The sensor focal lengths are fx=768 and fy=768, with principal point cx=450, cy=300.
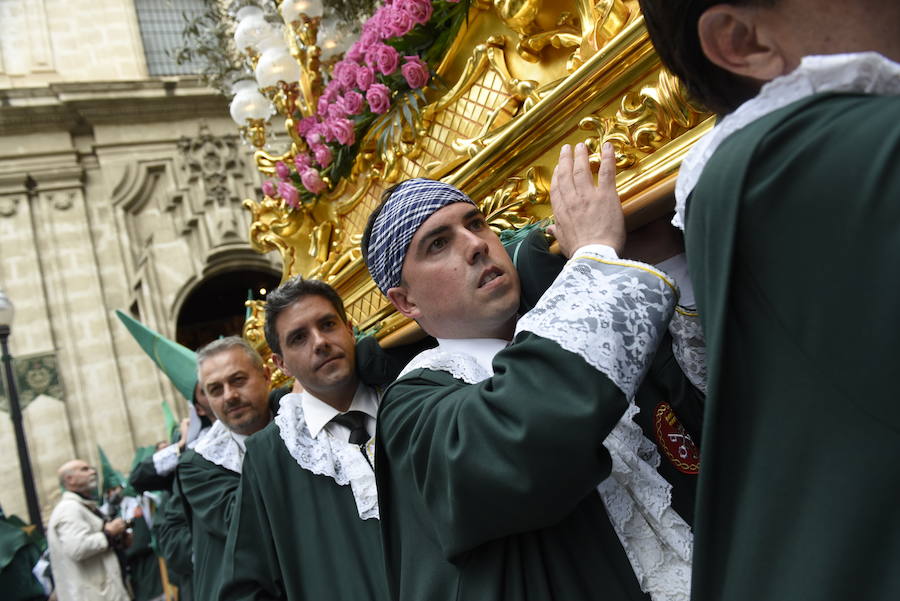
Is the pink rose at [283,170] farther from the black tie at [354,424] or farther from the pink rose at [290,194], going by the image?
the black tie at [354,424]

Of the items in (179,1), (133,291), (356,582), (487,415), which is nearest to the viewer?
(487,415)

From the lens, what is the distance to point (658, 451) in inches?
46.8

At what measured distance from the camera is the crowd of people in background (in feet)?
1.95

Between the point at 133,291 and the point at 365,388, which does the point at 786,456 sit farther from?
the point at 133,291

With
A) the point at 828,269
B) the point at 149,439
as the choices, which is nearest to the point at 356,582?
the point at 828,269

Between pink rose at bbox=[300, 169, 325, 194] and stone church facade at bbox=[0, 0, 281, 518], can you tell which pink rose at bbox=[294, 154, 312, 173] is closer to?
pink rose at bbox=[300, 169, 325, 194]

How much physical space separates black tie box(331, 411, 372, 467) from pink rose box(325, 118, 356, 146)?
83 centimetres

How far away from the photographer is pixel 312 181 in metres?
2.59

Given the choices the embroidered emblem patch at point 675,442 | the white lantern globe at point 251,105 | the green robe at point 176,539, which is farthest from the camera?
the green robe at point 176,539

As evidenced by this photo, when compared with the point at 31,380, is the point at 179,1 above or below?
above

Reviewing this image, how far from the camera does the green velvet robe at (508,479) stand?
35.9 inches

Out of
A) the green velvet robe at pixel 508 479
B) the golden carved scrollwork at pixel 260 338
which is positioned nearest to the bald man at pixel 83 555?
the golden carved scrollwork at pixel 260 338

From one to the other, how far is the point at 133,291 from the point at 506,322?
917cm

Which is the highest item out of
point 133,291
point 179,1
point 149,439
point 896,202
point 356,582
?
point 179,1
